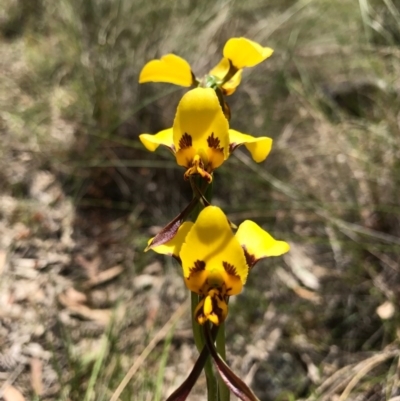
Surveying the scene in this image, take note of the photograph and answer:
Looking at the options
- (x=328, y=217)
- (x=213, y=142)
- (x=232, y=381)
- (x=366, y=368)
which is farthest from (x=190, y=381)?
(x=328, y=217)

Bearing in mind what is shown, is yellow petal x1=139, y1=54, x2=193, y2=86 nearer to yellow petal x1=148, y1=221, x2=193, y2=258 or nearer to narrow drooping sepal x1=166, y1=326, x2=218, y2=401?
yellow petal x1=148, y1=221, x2=193, y2=258

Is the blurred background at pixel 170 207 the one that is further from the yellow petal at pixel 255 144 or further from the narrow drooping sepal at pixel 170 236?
the yellow petal at pixel 255 144

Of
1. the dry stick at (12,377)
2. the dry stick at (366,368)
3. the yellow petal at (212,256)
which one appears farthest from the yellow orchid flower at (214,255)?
the dry stick at (12,377)

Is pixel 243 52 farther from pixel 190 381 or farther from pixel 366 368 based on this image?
pixel 366 368

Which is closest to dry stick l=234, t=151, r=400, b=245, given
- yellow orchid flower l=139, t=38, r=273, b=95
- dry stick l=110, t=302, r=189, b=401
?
dry stick l=110, t=302, r=189, b=401

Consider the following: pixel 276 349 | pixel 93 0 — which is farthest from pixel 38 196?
pixel 276 349

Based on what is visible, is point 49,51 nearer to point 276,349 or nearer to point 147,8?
point 147,8
